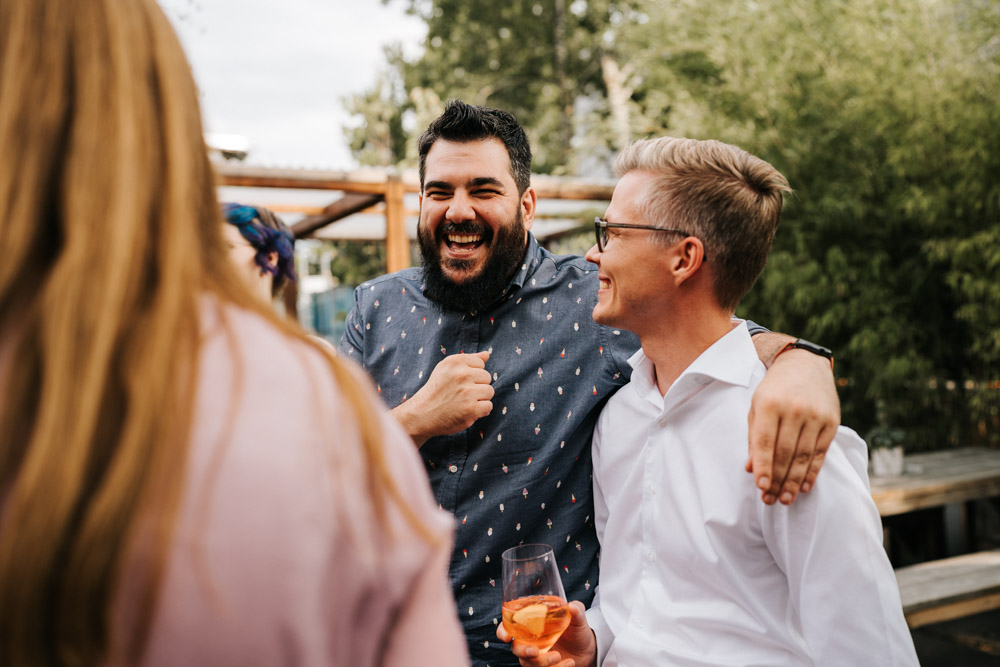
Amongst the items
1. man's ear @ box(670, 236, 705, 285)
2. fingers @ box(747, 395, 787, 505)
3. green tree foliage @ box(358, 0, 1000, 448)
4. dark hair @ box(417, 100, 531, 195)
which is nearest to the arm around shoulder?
fingers @ box(747, 395, 787, 505)

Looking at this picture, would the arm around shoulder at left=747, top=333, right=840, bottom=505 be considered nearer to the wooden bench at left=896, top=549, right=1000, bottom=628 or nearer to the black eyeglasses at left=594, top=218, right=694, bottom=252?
the black eyeglasses at left=594, top=218, right=694, bottom=252

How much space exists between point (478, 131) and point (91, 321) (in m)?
1.83

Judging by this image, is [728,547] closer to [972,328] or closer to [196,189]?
[196,189]

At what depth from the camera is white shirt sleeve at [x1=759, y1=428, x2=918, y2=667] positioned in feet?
4.68

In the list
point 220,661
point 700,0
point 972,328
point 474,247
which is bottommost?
point 972,328

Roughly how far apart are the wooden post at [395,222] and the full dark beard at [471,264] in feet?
14.8

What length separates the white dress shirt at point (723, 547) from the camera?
1440 mm

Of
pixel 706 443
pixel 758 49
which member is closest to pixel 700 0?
pixel 758 49

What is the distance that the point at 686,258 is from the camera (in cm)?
182

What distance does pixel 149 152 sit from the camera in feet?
2.03

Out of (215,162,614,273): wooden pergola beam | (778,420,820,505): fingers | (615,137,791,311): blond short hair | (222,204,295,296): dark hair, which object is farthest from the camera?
(215,162,614,273): wooden pergola beam

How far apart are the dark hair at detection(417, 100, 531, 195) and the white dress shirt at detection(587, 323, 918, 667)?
77 centimetres

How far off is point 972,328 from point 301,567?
609cm

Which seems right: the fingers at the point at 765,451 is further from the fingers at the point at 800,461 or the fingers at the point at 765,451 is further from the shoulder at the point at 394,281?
the shoulder at the point at 394,281
